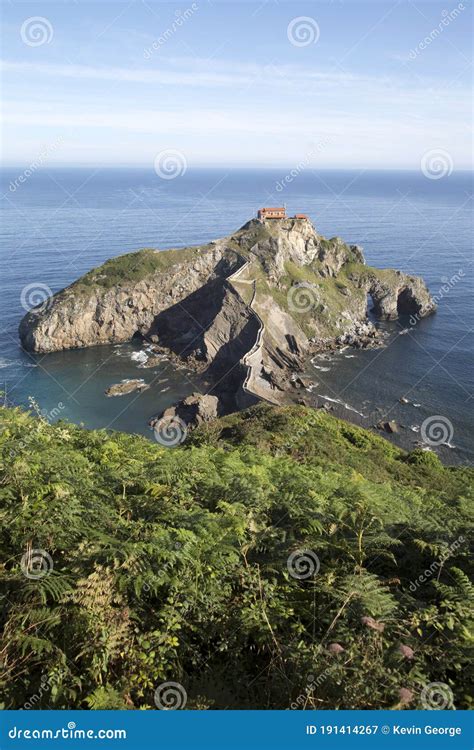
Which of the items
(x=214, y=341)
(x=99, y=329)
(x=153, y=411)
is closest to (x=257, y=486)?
(x=153, y=411)

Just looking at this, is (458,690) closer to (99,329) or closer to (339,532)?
(339,532)

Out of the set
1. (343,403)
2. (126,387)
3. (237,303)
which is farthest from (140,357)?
(343,403)

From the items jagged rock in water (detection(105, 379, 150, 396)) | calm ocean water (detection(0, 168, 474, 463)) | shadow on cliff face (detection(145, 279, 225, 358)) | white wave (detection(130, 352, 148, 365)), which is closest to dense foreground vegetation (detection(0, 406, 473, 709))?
calm ocean water (detection(0, 168, 474, 463))

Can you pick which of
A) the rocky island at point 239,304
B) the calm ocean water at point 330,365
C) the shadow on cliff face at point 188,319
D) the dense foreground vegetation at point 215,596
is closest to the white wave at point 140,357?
the calm ocean water at point 330,365

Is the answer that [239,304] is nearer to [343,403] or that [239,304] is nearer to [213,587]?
[343,403]

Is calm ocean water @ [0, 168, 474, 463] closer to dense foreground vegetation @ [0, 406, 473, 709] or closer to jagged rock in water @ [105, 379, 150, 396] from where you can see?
jagged rock in water @ [105, 379, 150, 396]

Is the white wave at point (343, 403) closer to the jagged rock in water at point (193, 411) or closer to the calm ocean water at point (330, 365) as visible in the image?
the calm ocean water at point (330, 365)
